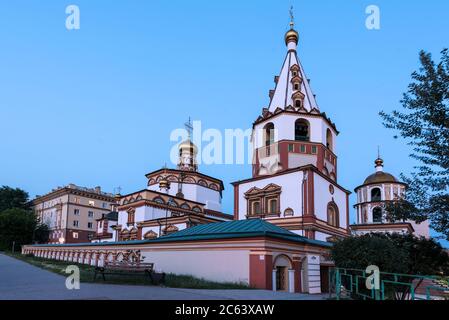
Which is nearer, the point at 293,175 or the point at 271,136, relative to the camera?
the point at 293,175

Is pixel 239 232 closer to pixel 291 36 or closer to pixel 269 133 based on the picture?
pixel 269 133

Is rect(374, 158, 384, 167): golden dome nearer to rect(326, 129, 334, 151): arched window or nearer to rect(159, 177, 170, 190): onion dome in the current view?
rect(326, 129, 334, 151): arched window

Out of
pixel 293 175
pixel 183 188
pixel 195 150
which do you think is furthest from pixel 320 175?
pixel 195 150

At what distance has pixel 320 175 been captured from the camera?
86.1ft

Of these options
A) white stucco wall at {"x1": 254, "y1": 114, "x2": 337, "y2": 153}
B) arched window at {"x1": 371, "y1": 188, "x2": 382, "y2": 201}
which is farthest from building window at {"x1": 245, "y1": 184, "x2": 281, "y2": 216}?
arched window at {"x1": 371, "y1": 188, "x2": 382, "y2": 201}

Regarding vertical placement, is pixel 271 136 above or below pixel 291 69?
below

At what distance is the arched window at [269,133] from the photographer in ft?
93.0

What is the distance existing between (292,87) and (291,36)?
589cm

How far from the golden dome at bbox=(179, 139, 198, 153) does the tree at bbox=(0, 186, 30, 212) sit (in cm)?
4759

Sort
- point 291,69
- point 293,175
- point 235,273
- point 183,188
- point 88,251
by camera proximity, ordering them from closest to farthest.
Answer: point 235,273 < point 293,175 < point 291,69 < point 88,251 < point 183,188

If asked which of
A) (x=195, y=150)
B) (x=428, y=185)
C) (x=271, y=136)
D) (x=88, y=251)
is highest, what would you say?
(x=195, y=150)

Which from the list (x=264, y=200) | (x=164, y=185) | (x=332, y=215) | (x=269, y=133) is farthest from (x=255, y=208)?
(x=164, y=185)
